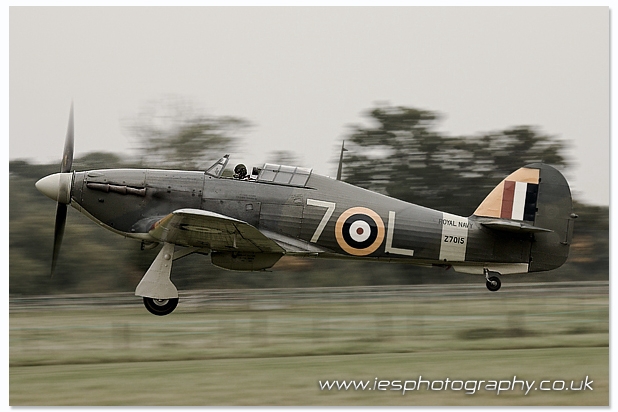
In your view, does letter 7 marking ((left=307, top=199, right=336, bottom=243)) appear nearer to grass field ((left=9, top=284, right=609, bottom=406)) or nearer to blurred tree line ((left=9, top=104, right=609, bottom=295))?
grass field ((left=9, top=284, right=609, bottom=406))

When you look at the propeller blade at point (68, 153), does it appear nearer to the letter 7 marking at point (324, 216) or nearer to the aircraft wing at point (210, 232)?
the aircraft wing at point (210, 232)

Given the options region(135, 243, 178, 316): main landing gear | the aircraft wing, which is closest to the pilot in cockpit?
the aircraft wing

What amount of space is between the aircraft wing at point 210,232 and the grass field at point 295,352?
50.2 inches

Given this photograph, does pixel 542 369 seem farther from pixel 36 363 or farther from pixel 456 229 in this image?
pixel 36 363

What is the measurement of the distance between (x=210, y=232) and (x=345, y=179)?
494cm

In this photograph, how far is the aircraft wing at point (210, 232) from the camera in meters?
8.19

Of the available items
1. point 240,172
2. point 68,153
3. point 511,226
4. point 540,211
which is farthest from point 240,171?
point 540,211

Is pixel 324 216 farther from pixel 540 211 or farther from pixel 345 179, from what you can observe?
pixel 345 179

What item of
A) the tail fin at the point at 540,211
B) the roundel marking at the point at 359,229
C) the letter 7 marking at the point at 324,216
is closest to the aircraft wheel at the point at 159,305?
the letter 7 marking at the point at 324,216

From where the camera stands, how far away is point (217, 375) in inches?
342

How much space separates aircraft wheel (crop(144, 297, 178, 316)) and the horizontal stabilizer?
148 inches

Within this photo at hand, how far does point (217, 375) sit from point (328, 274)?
4.45 m

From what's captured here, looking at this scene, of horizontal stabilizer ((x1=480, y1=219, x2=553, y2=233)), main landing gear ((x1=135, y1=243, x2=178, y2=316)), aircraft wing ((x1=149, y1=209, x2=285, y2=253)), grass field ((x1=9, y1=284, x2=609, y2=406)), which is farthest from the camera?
main landing gear ((x1=135, y1=243, x2=178, y2=316))

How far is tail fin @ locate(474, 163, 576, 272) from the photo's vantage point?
8.96 m
